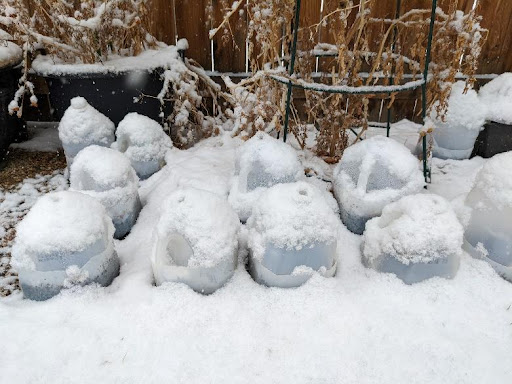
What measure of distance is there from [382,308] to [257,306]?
1.59ft

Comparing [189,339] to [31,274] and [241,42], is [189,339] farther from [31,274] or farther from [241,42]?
[241,42]

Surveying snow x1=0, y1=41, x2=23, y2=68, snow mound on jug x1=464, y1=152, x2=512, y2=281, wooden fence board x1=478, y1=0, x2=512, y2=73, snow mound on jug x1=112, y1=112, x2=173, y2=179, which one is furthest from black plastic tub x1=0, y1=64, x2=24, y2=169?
wooden fence board x1=478, y1=0, x2=512, y2=73

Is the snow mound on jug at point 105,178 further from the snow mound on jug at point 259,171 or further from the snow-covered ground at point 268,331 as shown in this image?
the snow mound on jug at point 259,171

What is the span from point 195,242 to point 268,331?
0.42 m

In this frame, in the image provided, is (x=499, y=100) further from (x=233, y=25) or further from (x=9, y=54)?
(x=9, y=54)

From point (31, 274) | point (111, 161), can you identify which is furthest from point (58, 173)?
point (31, 274)

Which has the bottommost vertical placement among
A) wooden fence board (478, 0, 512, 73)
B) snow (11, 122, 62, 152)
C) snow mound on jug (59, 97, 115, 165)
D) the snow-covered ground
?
the snow-covered ground

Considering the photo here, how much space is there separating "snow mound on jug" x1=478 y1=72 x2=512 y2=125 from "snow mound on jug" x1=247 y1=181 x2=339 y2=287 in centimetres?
171

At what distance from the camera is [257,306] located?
159cm

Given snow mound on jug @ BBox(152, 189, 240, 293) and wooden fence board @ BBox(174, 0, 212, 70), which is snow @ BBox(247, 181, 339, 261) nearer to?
snow mound on jug @ BBox(152, 189, 240, 293)

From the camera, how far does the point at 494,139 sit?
2756mm

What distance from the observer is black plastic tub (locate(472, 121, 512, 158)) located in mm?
2697

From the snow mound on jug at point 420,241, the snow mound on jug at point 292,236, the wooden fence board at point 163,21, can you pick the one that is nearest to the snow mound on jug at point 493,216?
the snow mound on jug at point 420,241

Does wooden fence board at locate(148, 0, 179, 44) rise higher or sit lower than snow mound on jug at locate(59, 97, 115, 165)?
higher
